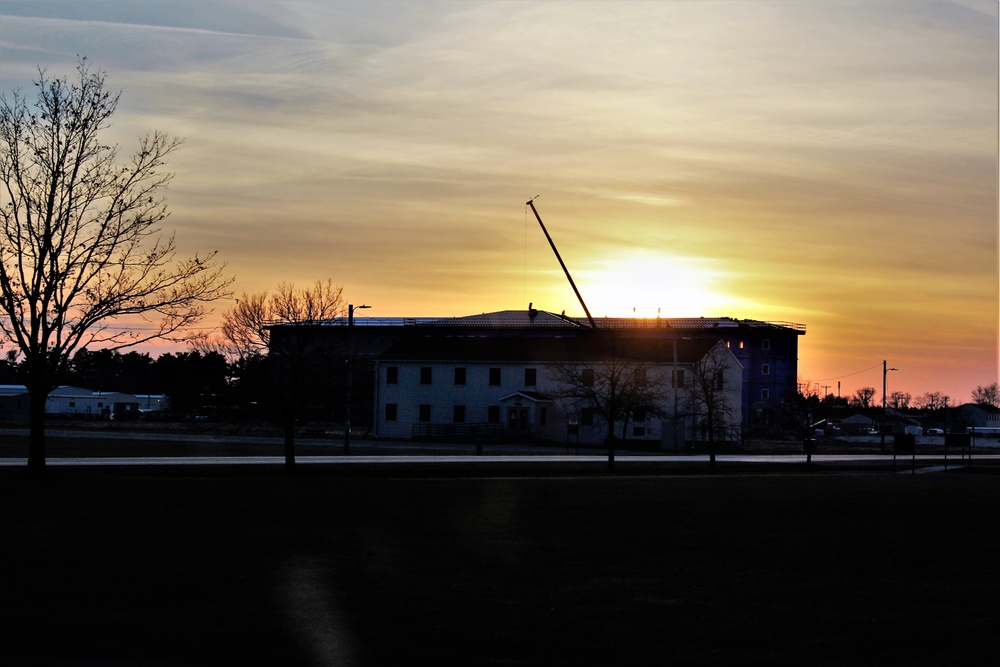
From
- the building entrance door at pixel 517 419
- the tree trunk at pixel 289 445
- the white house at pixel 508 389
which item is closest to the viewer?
the tree trunk at pixel 289 445

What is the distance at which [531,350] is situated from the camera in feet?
290

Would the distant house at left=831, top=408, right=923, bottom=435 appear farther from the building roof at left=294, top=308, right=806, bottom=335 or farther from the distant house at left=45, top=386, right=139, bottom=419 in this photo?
the distant house at left=45, top=386, right=139, bottom=419

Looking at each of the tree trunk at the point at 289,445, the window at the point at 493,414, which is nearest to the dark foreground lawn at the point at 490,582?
the tree trunk at the point at 289,445

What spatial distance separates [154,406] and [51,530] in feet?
538

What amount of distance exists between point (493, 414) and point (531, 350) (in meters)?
6.07

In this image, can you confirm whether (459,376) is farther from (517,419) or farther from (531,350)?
(531,350)

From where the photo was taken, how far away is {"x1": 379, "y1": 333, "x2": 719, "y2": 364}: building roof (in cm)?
8319

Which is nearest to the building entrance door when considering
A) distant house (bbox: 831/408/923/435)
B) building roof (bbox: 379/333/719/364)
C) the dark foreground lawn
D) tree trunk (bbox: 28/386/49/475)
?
building roof (bbox: 379/333/719/364)

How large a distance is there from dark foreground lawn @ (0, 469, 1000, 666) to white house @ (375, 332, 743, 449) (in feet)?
179

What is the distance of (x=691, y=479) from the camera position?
40.7m

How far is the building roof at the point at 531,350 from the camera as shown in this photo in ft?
273

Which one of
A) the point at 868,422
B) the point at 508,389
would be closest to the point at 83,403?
the point at 508,389

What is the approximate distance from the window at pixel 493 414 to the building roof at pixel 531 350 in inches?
135

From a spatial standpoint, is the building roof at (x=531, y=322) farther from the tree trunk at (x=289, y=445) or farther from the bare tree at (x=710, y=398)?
the tree trunk at (x=289, y=445)
